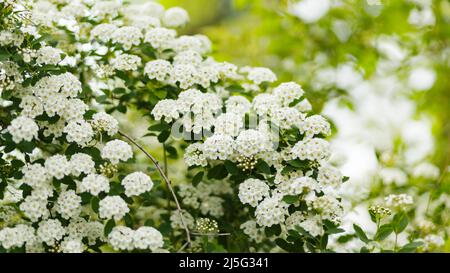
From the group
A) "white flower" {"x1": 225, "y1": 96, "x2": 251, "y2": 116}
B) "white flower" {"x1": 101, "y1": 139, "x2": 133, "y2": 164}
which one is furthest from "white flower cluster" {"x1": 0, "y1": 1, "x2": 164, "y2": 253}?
"white flower" {"x1": 225, "y1": 96, "x2": 251, "y2": 116}

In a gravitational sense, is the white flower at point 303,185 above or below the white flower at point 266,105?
below

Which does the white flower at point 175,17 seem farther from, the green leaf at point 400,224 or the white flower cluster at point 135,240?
the green leaf at point 400,224

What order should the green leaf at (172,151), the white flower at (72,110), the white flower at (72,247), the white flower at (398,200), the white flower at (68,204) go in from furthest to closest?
the green leaf at (172,151) → the white flower at (398,200) → the white flower at (72,110) → the white flower at (68,204) → the white flower at (72,247)

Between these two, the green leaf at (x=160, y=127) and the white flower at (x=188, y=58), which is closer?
the green leaf at (x=160, y=127)

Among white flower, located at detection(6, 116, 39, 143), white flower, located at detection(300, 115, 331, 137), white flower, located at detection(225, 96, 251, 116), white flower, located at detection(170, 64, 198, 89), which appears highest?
white flower, located at detection(170, 64, 198, 89)

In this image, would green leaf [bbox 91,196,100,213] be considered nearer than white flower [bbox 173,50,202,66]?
Yes

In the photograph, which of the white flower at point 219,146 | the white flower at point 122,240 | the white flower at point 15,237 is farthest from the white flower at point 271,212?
the white flower at point 15,237

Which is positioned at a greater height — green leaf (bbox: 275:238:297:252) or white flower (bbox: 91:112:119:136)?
white flower (bbox: 91:112:119:136)

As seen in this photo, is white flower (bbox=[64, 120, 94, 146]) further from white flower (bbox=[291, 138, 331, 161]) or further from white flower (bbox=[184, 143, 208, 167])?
white flower (bbox=[291, 138, 331, 161])

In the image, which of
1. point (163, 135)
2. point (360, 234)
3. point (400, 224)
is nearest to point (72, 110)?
point (163, 135)

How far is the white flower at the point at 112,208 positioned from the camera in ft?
6.07

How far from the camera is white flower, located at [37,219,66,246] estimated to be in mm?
1872

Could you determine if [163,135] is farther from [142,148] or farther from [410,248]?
[410,248]

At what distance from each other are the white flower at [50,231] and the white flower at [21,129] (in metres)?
0.31
